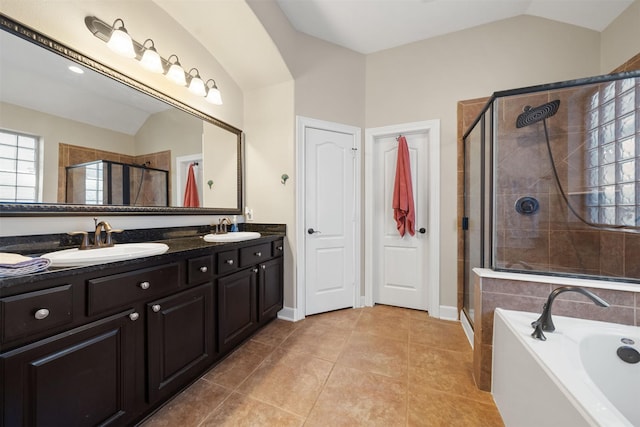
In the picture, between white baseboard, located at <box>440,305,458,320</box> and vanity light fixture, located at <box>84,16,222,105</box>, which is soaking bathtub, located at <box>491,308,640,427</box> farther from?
vanity light fixture, located at <box>84,16,222,105</box>

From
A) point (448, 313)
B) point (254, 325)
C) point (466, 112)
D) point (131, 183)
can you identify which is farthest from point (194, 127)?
point (448, 313)

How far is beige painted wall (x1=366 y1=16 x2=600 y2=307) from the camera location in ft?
7.09

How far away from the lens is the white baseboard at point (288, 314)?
7.80ft

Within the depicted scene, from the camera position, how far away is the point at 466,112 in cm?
235

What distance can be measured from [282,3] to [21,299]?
2581 mm

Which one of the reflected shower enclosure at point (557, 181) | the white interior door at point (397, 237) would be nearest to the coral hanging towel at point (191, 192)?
Answer: the white interior door at point (397, 237)

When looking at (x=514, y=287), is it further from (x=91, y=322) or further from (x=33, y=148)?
(x=33, y=148)

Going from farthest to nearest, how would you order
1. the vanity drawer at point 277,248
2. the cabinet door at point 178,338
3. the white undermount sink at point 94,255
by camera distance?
the vanity drawer at point 277,248
the cabinet door at point 178,338
the white undermount sink at point 94,255

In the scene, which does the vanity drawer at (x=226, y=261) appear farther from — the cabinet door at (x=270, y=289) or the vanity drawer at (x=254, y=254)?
the cabinet door at (x=270, y=289)

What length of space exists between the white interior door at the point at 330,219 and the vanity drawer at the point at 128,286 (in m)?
1.35

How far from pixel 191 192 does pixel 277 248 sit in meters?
0.91

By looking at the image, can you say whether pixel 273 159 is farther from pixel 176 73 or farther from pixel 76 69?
pixel 76 69

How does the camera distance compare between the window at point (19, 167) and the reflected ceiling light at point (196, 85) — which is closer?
the window at point (19, 167)

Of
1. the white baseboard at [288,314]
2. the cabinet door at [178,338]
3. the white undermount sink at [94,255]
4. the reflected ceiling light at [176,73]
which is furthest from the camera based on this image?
the white baseboard at [288,314]
